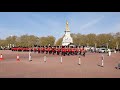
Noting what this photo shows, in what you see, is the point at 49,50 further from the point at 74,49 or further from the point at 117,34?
the point at 117,34
